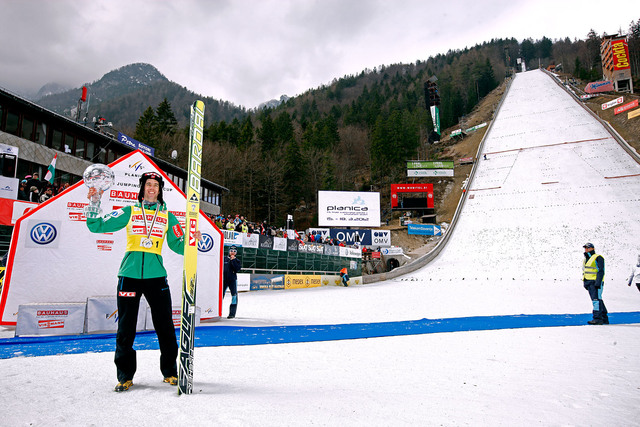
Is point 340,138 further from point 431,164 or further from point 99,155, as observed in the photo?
point 99,155

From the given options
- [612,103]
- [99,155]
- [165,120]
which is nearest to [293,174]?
[165,120]

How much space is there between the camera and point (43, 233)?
689 centimetres

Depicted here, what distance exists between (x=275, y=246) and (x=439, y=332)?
14.0 metres

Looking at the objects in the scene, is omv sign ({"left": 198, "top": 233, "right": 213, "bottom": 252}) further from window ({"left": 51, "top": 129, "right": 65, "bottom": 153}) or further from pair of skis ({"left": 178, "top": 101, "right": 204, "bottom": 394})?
window ({"left": 51, "top": 129, "right": 65, "bottom": 153})

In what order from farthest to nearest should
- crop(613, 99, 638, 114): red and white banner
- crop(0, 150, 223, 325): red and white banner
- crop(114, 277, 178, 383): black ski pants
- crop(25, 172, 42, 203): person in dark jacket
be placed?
crop(613, 99, 638, 114): red and white banner, crop(25, 172, 42, 203): person in dark jacket, crop(0, 150, 223, 325): red and white banner, crop(114, 277, 178, 383): black ski pants

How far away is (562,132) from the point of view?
153 feet

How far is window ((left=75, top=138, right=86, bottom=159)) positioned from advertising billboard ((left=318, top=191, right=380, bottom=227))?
827 inches

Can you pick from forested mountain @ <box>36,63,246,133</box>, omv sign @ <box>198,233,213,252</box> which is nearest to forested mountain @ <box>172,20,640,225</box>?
forested mountain @ <box>36,63,246,133</box>

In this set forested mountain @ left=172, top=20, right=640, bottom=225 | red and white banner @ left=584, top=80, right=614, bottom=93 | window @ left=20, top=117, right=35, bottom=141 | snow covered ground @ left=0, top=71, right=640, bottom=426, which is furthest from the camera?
red and white banner @ left=584, top=80, right=614, bottom=93

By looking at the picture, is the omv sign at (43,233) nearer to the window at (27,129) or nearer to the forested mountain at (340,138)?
the window at (27,129)

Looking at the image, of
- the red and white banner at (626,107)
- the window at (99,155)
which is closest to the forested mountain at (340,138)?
the window at (99,155)

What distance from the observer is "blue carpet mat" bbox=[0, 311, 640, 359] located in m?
5.05

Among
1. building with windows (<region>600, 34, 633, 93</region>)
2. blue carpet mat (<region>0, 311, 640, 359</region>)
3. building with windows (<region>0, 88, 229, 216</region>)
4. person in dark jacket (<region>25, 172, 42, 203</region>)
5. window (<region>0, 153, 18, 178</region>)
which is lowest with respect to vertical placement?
blue carpet mat (<region>0, 311, 640, 359</region>)

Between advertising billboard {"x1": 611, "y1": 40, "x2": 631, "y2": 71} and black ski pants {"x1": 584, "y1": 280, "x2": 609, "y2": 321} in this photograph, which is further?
advertising billboard {"x1": 611, "y1": 40, "x2": 631, "y2": 71}
